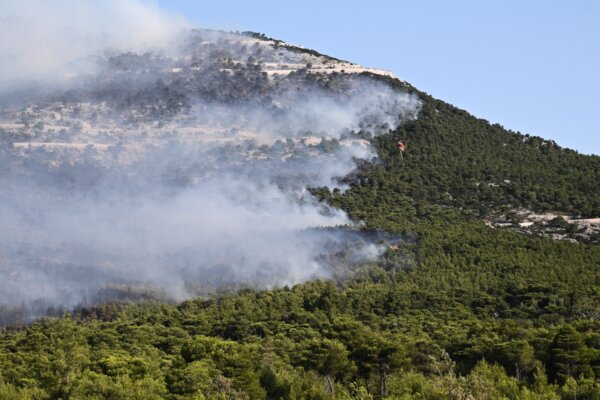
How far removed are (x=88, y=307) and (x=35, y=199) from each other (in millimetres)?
52081

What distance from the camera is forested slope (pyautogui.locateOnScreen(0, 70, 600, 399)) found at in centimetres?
6362

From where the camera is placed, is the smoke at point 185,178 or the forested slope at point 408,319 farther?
the smoke at point 185,178

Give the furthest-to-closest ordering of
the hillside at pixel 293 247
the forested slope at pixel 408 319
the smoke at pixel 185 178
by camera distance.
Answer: the smoke at pixel 185 178, the hillside at pixel 293 247, the forested slope at pixel 408 319

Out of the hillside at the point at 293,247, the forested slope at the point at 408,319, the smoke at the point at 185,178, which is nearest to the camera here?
the forested slope at the point at 408,319

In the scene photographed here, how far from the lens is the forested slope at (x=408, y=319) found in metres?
63.6

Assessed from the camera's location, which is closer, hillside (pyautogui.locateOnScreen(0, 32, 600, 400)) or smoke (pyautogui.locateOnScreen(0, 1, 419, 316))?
hillside (pyautogui.locateOnScreen(0, 32, 600, 400))

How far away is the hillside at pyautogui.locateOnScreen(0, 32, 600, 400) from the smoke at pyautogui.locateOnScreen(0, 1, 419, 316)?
0.47 m

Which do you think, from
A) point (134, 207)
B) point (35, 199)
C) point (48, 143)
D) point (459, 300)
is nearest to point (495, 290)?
point (459, 300)

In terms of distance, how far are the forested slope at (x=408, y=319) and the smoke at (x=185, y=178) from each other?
7.55 metres

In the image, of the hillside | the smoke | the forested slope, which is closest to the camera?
the forested slope

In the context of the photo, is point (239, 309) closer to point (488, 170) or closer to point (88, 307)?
point (88, 307)

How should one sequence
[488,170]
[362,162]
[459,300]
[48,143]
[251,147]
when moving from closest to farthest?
[459,300] → [488,170] → [362,162] → [251,147] → [48,143]

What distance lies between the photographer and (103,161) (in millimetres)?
168625

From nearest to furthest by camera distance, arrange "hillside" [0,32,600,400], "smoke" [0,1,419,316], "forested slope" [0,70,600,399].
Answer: "forested slope" [0,70,600,399]
"hillside" [0,32,600,400]
"smoke" [0,1,419,316]
